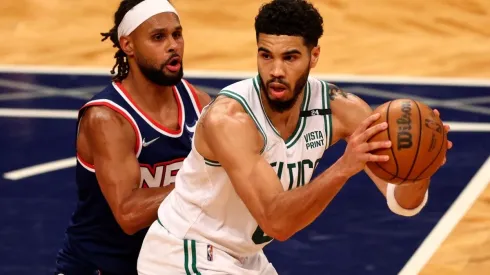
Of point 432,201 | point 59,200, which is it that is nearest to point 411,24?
point 432,201

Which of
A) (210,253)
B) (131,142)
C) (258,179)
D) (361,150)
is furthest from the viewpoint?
(131,142)

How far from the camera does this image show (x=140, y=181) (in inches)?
232

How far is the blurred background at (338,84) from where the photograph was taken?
25.0 feet

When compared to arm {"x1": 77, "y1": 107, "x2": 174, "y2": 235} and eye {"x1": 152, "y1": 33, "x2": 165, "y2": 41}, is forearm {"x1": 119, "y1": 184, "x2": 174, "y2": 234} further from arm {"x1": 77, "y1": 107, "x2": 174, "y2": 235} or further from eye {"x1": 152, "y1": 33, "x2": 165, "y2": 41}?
eye {"x1": 152, "y1": 33, "x2": 165, "y2": 41}

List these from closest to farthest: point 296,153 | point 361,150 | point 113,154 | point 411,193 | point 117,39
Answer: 1. point 361,150
2. point 296,153
3. point 411,193
4. point 113,154
5. point 117,39

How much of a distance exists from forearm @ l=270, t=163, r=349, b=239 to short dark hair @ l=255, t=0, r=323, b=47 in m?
0.69

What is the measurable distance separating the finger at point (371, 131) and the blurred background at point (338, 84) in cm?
286

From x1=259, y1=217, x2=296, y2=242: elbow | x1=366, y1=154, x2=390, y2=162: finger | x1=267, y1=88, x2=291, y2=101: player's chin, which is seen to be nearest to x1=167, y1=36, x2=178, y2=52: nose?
x1=267, y1=88, x2=291, y2=101: player's chin

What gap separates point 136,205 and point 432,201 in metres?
3.38

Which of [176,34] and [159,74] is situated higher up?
[176,34]

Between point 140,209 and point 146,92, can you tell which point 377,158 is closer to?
point 140,209

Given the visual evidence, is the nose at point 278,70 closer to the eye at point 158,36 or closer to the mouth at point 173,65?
the mouth at point 173,65

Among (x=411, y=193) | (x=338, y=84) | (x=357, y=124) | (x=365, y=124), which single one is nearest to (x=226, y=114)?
(x=365, y=124)

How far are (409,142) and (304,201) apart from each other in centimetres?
51
